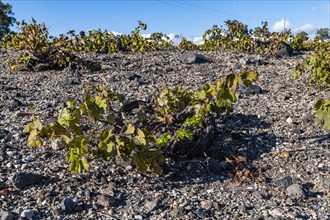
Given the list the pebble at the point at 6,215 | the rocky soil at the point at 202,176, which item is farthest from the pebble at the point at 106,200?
the pebble at the point at 6,215

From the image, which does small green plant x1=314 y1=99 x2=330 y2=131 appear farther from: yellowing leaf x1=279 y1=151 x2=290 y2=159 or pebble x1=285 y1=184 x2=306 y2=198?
pebble x1=285 y1=184 x2=306 y2=198

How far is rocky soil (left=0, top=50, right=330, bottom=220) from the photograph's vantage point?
2717 mm

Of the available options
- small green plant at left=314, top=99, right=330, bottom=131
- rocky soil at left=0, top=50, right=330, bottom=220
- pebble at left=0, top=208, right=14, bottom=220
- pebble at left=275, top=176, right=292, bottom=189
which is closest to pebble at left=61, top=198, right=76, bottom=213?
rocky soil at left=0, top=50, right=330, bottom=220

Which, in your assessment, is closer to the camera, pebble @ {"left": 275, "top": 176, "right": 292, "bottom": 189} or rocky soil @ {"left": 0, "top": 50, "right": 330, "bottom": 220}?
rocky soil @ {"left": 0, "top": 50, "right": 330, "bottom": 220}

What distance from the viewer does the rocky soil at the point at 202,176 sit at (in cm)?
272

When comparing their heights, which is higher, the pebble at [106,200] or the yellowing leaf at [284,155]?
the yellowing leaf at [284,155]

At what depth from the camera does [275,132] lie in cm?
386

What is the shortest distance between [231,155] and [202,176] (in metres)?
0.36

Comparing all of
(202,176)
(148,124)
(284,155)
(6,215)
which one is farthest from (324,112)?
(6,215)

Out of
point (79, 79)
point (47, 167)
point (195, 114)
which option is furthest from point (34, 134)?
point (79, 79)

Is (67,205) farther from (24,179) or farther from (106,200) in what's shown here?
(24,179)

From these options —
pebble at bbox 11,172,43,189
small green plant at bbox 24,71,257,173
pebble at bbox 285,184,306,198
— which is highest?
small green plant at bbox 24,71,257,173

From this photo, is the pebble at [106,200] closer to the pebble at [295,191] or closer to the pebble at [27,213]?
the pebble at [27,213]

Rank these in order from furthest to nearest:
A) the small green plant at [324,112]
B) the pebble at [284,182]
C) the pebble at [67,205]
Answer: the small green plant at [324,112]
the pebble at [284,182]
the pebble at [67,205]
